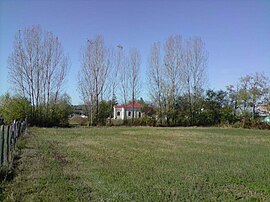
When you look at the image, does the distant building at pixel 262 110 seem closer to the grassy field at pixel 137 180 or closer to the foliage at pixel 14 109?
the foliage at pixel 14 109

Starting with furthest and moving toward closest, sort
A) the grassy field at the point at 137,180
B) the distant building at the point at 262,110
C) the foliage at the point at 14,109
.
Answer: the distant building at the point at 262,110 < the foliage at the point at 14,109 < the grassy field at the point at 137,180

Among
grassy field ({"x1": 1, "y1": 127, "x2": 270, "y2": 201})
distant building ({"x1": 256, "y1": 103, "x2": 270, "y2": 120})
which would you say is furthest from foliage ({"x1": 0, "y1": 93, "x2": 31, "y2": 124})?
distant building ({"x1": 256, "y1": 103, "x2": 270, "y2": 120})

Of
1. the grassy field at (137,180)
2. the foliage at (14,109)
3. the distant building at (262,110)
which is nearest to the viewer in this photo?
the grassy field at (137,180)

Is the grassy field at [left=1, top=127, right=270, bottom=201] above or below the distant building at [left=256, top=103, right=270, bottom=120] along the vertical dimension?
below

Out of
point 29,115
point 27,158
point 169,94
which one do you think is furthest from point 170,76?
point 27,158

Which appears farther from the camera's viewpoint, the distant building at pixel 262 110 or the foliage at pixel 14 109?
the distant building at pixel 262 110

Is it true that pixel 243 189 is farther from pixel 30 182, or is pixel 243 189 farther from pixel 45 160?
pixel 45 160

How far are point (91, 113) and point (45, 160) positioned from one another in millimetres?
29619

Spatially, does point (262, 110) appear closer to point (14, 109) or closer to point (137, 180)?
point (14, 109)

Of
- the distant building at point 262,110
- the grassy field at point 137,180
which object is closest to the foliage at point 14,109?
the grassy field at point 137,180

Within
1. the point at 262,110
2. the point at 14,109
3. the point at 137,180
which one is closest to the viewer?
the point at 137,180

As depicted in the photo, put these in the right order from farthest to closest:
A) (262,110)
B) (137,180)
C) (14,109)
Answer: (262,110) → (14,109) → (137,180)

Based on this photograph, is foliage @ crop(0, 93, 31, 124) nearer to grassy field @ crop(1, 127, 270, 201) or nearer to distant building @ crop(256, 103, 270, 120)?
grassy field @ crop(1, 127, 270, 201)

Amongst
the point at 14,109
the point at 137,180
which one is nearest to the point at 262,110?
the point at 14,109
